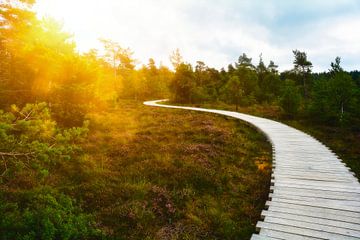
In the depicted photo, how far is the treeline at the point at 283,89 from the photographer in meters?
23.7

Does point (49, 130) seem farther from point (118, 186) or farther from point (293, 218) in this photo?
point (293, 218)

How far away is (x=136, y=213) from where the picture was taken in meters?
8.70

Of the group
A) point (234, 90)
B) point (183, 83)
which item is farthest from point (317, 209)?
point (183, 83)

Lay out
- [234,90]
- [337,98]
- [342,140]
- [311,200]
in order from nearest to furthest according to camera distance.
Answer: [311,200]
[342,140]
[337,98]
[234,90]

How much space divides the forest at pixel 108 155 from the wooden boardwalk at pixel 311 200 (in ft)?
2.91

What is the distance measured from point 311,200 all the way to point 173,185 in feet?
16.8

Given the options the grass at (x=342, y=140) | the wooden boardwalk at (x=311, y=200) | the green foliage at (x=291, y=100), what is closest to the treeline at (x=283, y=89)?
the green foliage at (x=291, y=100)

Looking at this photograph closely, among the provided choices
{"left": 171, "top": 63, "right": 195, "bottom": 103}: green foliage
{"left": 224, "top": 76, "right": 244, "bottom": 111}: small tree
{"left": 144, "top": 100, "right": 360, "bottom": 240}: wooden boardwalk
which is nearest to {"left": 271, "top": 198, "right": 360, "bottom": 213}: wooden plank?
{"left": 144, "top": 100, "right": 360, "bottom": 240}: wooden boardwalk

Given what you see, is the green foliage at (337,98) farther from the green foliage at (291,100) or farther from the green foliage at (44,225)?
the green foliage at (44,225)

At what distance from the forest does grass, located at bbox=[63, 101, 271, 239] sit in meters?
0.04

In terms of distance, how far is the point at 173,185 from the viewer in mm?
10977

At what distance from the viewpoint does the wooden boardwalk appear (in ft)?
22.1

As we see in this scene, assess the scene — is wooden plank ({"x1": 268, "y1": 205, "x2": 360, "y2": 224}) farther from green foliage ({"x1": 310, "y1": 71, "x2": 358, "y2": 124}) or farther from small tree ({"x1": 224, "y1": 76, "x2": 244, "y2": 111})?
small tree ({"x1": 224, "y1": 76, "x2": 244, "y2": 111})

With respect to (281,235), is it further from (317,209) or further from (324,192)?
(324,192)
